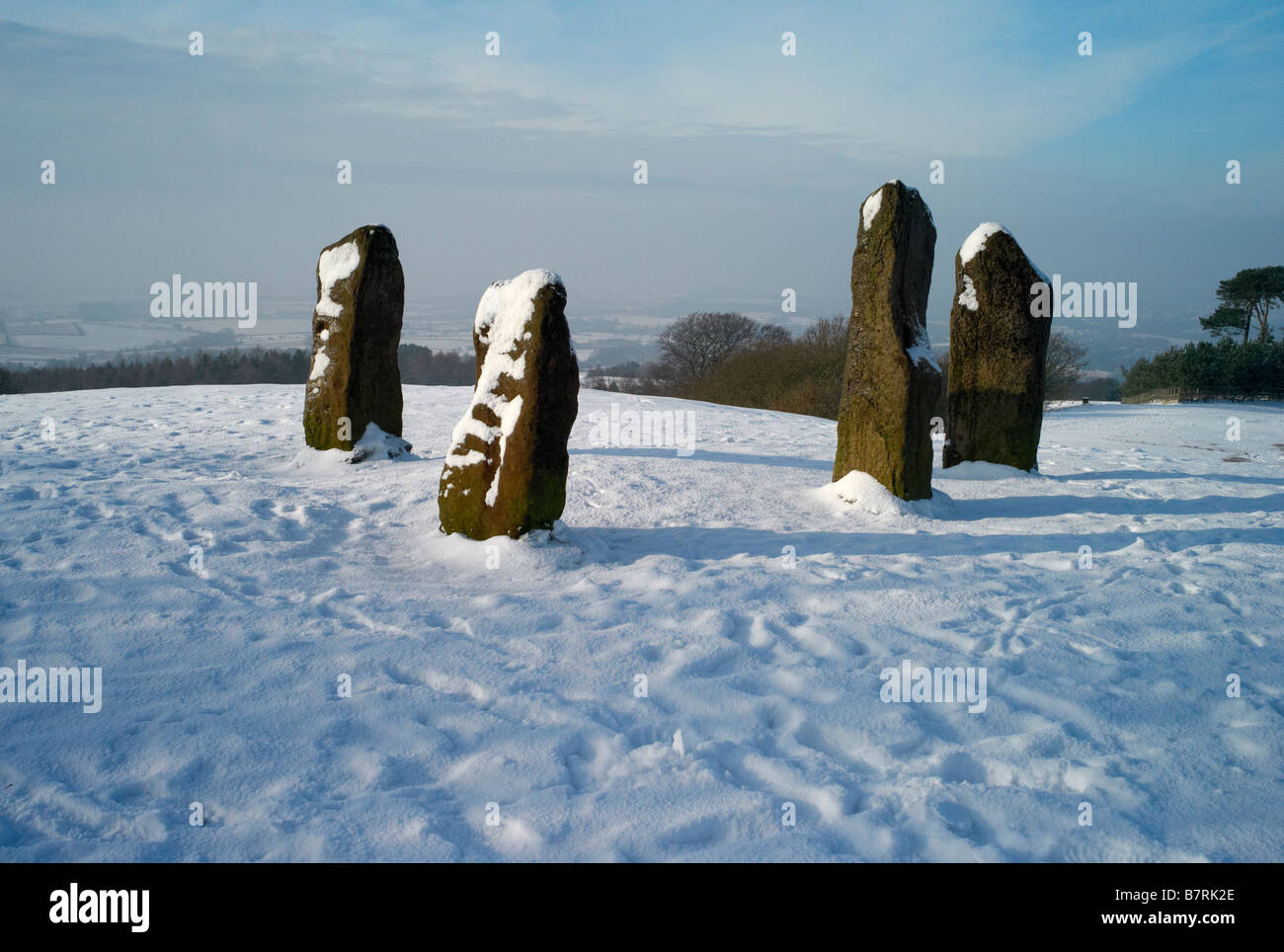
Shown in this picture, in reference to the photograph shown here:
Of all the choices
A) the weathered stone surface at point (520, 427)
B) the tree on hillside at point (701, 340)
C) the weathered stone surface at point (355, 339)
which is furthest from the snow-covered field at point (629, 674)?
the tree on hillside at point (701, 340)

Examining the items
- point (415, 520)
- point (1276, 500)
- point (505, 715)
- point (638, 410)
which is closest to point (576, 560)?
point (415, 520)

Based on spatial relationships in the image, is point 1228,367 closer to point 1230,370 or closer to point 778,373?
point 1230,370

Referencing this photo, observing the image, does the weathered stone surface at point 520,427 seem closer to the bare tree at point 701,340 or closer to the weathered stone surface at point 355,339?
the weathered stone surface at point 355,339

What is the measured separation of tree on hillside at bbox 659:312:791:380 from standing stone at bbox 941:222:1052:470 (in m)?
28.7

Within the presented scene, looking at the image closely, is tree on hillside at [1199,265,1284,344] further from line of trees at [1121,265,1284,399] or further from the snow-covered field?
the snow-covered field

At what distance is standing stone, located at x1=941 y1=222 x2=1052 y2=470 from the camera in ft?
30.4

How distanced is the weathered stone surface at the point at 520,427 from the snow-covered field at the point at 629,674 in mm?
303

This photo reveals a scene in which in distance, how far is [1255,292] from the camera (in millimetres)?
34781

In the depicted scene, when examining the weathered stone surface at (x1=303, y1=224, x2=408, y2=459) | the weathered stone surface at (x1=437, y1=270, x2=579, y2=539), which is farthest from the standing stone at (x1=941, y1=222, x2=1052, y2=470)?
the weathered stone surface at (x1=303, y1=224, x2=408, y2=459)

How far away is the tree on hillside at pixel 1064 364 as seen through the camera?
98.6 ft

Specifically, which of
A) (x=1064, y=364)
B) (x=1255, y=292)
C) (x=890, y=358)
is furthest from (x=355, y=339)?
(x=1255, y=292)

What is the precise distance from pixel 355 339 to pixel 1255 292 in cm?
3997
